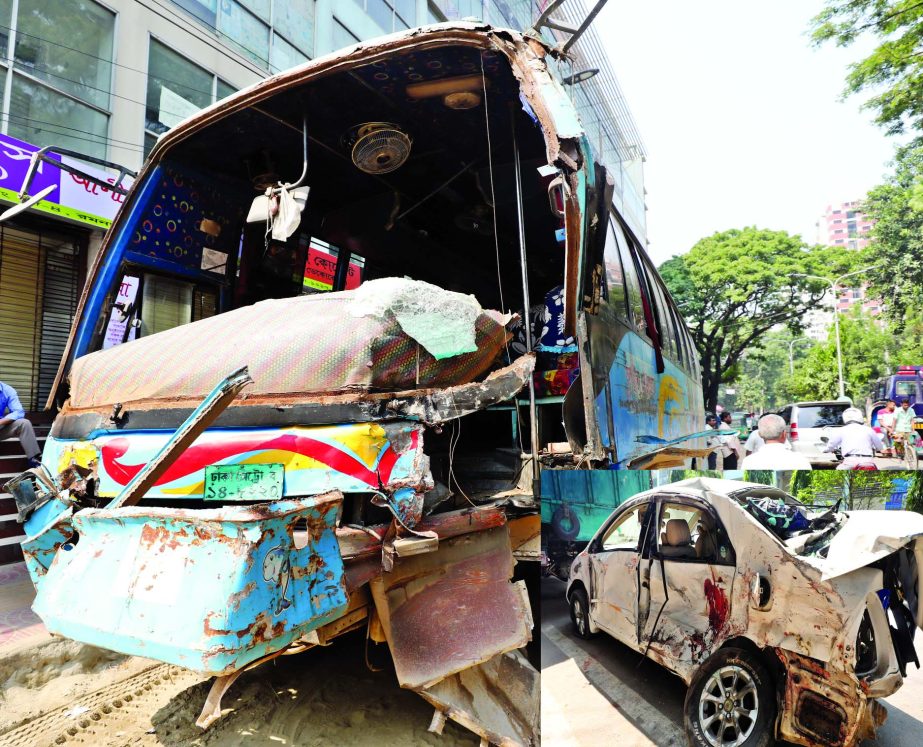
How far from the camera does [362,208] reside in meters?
4.66

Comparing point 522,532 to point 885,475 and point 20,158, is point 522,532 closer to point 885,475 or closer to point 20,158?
point 885,475

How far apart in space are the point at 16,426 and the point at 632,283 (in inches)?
208

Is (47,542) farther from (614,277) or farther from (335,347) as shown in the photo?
(614,277)

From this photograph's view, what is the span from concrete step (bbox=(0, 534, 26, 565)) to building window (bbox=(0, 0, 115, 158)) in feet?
15.0

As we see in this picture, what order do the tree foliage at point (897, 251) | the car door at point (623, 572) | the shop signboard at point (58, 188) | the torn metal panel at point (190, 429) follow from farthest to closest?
the tree foliage at point (897, 251), the shop signboard at point (58, 188), the torn metal panel at point (190, 429), the car door at point (623, 572)

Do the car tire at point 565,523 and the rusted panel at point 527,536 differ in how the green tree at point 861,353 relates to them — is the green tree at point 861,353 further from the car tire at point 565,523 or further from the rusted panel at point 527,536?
the car tire at point 565,523

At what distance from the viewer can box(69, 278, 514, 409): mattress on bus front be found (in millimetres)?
2148

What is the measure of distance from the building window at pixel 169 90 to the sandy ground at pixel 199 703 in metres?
6.58

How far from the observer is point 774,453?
5.75 feet

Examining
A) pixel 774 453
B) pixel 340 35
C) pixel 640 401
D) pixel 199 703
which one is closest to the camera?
pixel 774 453

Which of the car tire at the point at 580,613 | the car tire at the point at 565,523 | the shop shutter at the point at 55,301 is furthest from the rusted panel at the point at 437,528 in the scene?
the shop shutter at the point at 55,301

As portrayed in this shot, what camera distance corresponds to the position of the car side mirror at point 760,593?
138 cm

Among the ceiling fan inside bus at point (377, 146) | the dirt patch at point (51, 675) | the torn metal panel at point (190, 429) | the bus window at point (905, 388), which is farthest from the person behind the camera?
the bus window at point (905, 388)

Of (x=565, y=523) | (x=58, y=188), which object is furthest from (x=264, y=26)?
(x=565, y=523)
